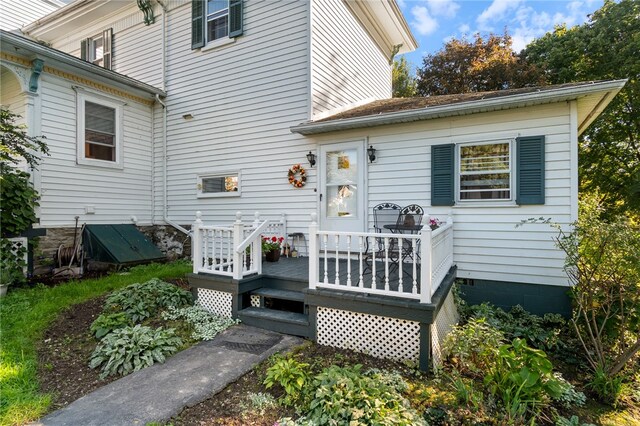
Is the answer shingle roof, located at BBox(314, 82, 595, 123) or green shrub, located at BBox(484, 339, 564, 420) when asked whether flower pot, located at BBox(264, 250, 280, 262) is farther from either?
green shrub, located at BBox(484, 339, 564, 420)

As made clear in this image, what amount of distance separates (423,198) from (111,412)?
5.18 m

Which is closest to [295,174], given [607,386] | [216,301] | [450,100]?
[216,301]

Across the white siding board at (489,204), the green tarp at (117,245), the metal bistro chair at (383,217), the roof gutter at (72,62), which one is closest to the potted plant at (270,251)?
the metal bistro chair at (383,217)

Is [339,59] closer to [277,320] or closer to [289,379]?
[277,320]

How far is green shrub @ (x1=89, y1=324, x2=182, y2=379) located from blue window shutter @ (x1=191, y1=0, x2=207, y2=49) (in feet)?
23.4

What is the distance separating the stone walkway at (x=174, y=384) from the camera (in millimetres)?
2480

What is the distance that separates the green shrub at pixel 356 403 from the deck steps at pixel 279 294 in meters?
1.61

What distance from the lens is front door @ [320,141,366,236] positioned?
6402 mm

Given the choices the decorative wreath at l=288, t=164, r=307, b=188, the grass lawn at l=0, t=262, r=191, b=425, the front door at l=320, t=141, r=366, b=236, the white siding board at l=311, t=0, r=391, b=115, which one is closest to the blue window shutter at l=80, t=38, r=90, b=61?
the grass lawn at l=0, t=262, r=191, b=425

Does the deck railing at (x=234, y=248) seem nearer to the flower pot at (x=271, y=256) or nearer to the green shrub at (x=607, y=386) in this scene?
the flower pot at (x=271, y=256)

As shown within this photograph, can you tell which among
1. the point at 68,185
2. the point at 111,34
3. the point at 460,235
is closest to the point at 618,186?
the point at 460,235

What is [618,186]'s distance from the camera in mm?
10242

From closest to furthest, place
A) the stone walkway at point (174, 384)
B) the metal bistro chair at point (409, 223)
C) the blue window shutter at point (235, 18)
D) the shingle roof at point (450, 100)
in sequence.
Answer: the stone walkway at point (174, 384)
the shingle roof at point (450, 100)
the metal bistro chair at point (409, 223)
the blue window shutter at point (235, 18)

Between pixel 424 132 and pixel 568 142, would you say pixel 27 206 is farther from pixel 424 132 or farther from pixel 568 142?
pixel 568 142
